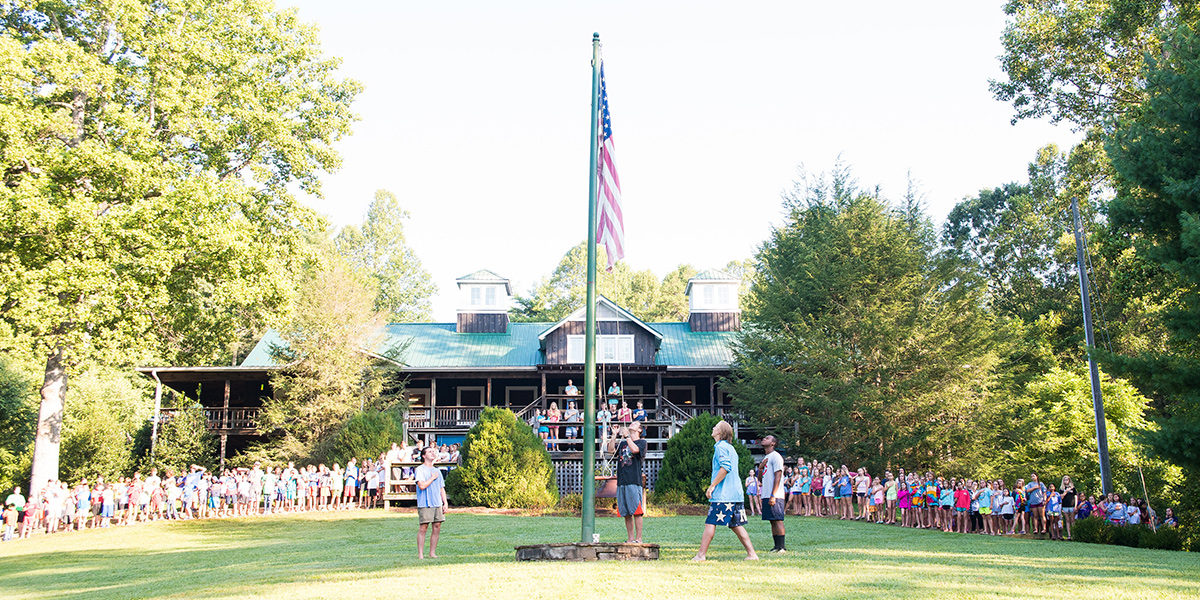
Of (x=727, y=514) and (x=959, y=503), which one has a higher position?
(x=727, y=514)

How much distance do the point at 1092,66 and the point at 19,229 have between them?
101 feet

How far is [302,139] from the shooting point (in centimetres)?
3019

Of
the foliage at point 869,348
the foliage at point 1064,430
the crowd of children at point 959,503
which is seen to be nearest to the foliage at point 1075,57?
the foliage at point 869,348

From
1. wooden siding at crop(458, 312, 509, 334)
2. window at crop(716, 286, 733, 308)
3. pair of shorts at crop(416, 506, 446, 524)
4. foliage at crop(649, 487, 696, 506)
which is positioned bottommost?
foliage at crop(649, 487, 696, 506)


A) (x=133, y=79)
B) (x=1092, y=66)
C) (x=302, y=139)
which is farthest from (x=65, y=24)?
(x=1092, y=66)

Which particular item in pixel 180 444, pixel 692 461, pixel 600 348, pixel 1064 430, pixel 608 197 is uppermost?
pixel 600 348

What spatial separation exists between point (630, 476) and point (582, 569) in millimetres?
2066

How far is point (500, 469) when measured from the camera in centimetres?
2609

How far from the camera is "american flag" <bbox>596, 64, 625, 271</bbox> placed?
12.0 m

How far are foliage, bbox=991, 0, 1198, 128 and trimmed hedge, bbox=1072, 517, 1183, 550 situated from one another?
14.9 meters

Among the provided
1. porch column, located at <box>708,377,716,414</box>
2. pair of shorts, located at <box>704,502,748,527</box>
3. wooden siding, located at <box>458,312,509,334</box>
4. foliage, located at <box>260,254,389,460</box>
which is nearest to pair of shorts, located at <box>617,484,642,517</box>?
pair of shorts, located at <box>704,502,748,527</box>

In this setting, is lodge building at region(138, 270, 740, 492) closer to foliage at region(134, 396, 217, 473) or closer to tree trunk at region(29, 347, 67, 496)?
foliage at region(134, 396, 217, 473)

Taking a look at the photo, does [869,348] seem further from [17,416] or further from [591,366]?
[17,416]

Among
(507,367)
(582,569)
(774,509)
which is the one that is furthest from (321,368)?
(582,569)
